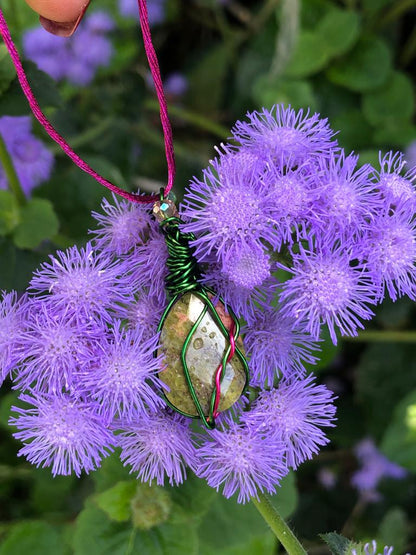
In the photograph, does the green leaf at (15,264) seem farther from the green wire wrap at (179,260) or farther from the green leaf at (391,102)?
the green leaf at (391,102)

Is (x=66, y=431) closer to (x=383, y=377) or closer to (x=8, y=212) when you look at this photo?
(x=8, y=212)

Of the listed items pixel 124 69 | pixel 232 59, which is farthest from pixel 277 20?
pixel 124 69

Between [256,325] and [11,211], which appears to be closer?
[256,325]

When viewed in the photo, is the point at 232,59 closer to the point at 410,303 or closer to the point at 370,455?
the point at 410,303

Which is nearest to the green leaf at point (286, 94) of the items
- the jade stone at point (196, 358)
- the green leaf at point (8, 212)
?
the green leaf at point (8, 212)

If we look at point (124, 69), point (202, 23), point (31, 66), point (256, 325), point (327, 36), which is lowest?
point (256, 325)

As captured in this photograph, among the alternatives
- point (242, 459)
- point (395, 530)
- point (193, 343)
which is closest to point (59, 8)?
point (193, 343)

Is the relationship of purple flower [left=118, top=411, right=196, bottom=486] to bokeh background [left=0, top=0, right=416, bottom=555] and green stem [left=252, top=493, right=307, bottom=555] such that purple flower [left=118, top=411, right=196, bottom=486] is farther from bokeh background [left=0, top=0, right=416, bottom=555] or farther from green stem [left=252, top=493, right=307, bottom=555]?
bokeh background [left=0, top=0, right=416, bottom=555]
